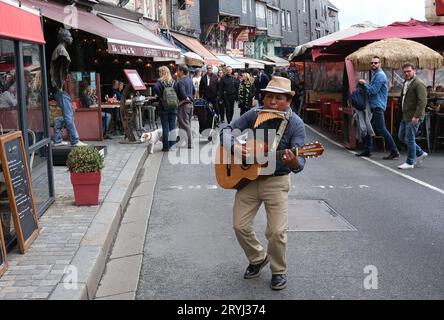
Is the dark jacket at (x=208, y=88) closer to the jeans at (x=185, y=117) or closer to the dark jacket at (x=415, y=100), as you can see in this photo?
the jeans at (x=185, y=117)

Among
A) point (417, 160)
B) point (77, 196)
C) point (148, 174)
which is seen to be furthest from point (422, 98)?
point (77, 196)

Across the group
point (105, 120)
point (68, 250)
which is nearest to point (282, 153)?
point (68, 250)

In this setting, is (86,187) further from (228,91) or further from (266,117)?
(228,91)

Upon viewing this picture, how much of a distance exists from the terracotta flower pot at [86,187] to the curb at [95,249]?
149mm

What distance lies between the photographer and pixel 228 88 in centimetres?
1766

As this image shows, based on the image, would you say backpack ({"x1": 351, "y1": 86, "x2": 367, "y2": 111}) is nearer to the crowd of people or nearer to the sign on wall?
the crowd of people

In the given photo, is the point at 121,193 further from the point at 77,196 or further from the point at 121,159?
the point at 121,159

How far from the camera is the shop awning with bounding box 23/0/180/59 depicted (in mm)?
12836

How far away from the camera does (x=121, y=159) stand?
34.1ft

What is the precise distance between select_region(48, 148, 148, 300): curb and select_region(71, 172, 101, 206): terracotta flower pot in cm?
15

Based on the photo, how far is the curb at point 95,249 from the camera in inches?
165

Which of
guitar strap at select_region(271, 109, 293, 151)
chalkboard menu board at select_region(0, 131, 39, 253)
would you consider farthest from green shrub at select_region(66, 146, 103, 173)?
guitar strap at select_region(271, 109, 293, 151)

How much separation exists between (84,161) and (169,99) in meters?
5.19
